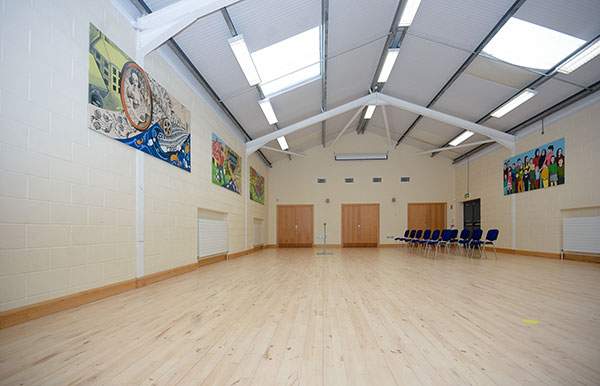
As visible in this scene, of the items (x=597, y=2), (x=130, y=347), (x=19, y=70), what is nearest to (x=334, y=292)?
(x=130, y=347)

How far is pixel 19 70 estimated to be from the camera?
234cm

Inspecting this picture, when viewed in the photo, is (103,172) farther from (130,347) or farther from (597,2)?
(597,2)

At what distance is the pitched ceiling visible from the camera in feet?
16.0

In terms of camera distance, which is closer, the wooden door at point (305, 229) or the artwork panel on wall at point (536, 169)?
the artwork panel on wall at point (536, 169)

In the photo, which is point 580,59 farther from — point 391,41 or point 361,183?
point 361,183

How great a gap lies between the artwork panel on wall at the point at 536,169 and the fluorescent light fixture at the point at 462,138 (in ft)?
4.75

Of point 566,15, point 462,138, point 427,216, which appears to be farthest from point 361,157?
point 566,15

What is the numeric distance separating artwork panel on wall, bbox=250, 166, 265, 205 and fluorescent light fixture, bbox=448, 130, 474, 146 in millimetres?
A: 7583

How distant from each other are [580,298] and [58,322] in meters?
5.12

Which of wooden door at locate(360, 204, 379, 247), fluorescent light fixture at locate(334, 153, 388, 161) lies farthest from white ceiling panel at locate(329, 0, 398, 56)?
wooden door at locate(360, 204, 379, 247)

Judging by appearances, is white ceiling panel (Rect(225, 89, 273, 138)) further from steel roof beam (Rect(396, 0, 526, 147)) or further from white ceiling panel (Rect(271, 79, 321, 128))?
steel roof beam (Rect(396, 0, 526, 147))

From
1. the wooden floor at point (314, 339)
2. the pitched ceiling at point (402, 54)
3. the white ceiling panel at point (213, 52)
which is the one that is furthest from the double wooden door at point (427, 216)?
the white ceiling panel at point (213, 52)

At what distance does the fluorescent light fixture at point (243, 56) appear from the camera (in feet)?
15.9

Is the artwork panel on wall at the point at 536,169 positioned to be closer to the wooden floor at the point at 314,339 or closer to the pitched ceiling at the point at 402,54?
the pitched ceiling at the point at 402,54
